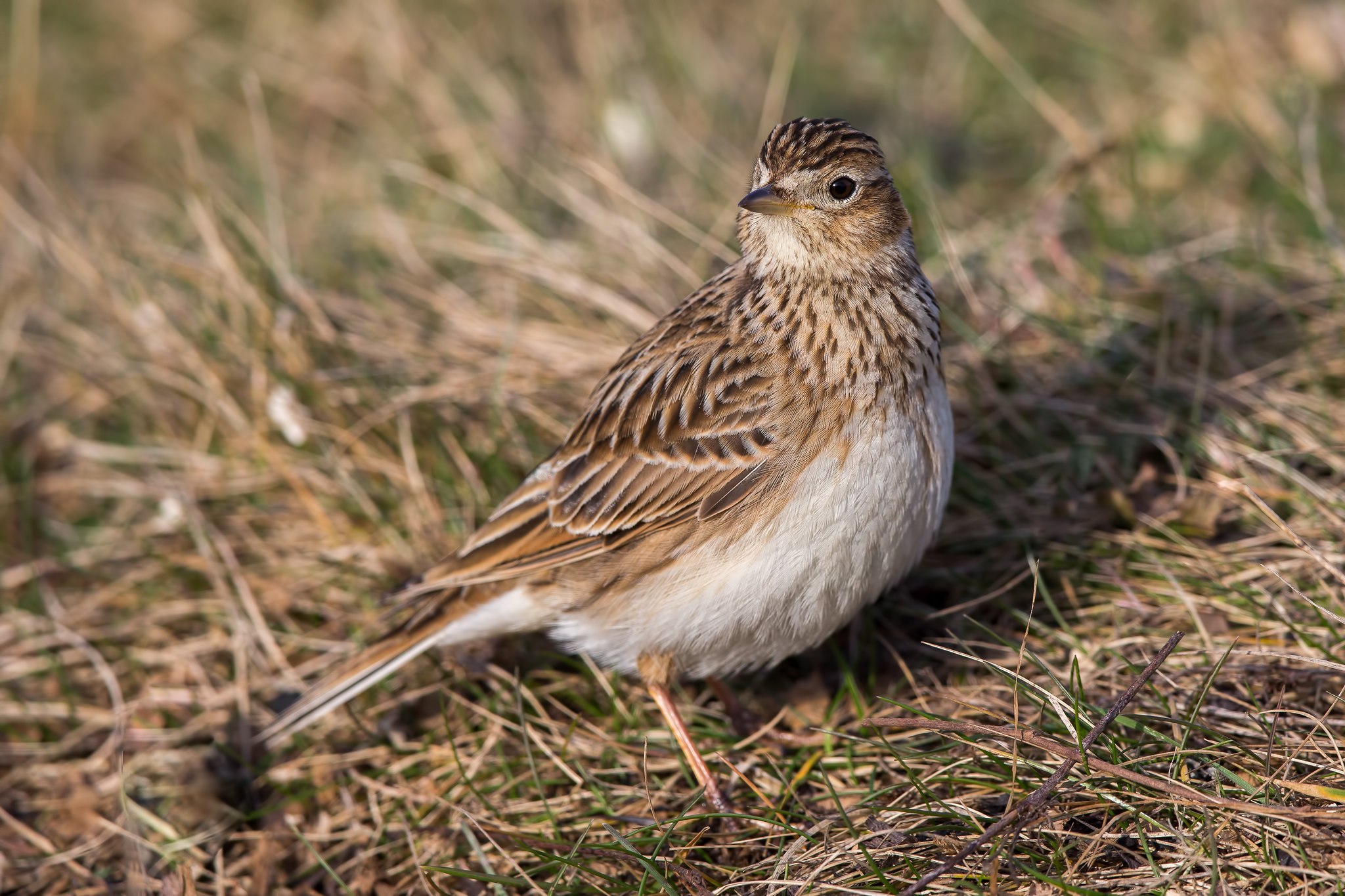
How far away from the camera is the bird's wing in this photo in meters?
4.72

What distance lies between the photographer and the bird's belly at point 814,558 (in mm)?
4496

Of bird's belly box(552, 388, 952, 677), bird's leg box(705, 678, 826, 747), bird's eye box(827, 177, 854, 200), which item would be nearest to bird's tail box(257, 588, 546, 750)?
bird's belly box(552, 388, 952, 677)

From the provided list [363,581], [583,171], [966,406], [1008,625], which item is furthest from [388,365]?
[1008,625]

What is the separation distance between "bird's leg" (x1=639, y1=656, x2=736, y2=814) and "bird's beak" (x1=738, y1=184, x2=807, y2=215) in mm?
1682

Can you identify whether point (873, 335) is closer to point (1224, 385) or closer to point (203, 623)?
point (1224, 385)

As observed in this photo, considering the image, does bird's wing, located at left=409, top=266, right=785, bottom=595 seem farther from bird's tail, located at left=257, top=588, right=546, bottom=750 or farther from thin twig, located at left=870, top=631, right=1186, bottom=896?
thin twig, located at left=870, top=631, right=1186, bottom=896

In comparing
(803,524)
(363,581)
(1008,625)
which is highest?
(803,524)

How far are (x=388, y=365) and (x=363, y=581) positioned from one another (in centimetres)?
121

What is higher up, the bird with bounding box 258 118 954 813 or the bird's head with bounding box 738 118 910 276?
the bird's head with bounding box 738 118 910 276

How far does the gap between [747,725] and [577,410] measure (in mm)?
1925

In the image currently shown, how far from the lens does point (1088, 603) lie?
17.2ft

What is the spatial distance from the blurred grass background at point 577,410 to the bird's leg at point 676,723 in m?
0.12

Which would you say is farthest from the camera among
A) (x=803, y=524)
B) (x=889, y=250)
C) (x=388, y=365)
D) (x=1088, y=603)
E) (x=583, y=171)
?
(x=583, y=171)

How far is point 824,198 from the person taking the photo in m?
4.69
